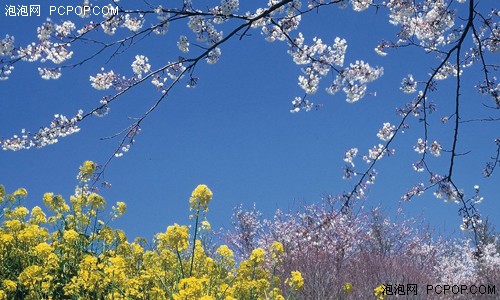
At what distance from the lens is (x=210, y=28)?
641 centimetres

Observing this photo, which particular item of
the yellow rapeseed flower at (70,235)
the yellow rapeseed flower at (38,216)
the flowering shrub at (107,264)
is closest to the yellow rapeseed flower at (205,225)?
the flowering shrub at (107,264)

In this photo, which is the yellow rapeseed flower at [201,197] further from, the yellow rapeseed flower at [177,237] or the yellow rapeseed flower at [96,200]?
the yellow rapeseed flower at [96,200]

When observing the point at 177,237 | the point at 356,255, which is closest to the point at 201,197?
the point at 177,237

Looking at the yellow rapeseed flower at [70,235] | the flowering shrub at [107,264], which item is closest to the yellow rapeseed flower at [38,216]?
the flowering shrub at [107,264]

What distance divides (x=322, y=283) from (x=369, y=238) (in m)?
11.4

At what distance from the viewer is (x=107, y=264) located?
5078mm

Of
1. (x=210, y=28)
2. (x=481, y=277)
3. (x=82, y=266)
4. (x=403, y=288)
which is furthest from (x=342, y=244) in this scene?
(x=82, y=266)

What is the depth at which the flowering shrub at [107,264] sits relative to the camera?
14.8ft

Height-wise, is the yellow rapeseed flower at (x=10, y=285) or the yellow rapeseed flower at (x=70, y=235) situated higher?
the yellow rapeseed flower at (x=70, y=235)

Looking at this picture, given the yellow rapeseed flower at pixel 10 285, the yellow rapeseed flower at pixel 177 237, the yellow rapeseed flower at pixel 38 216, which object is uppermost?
the yellow rapeseed flower at pixel 38 216

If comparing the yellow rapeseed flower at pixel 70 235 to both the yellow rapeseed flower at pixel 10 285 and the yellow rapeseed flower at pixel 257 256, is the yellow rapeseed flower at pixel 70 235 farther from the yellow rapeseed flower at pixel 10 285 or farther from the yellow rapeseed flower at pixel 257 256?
the yellow rapeseed flower at pixel 257 256

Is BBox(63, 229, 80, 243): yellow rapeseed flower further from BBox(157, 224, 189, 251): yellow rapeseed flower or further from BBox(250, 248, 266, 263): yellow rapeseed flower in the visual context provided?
BBox(250, 248, 266, 263): yellow rapeseed flower

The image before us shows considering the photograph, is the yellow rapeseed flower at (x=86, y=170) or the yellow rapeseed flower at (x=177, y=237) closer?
the yellow rapeseed flower at (x=177, y=237)

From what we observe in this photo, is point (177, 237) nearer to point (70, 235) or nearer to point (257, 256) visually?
point (257, 256)
